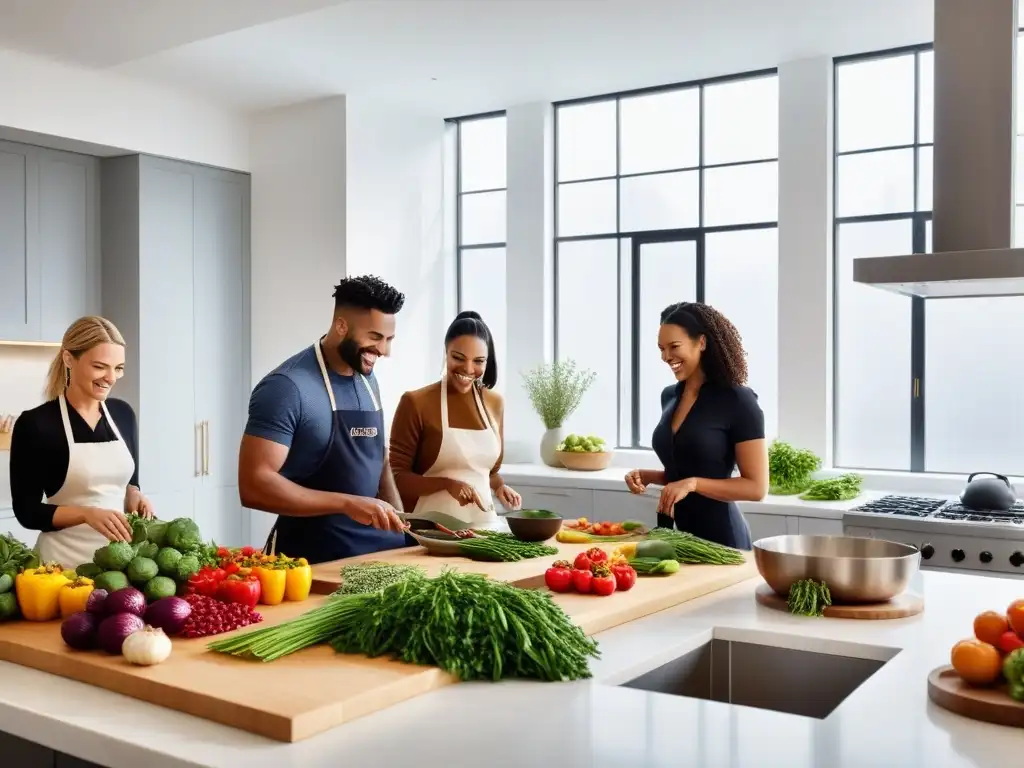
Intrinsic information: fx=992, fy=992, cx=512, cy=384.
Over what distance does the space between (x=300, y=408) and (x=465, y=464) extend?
0.93m

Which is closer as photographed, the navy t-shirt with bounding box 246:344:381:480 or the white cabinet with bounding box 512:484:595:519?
the navy t-shirt with bounding box 246:344:381:480

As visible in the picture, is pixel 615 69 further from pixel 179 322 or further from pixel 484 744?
pixel 484 744

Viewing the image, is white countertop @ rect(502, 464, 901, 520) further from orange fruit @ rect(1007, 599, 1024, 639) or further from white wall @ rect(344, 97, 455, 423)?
orange fruit @ rect(1007, 599, 1024, 639)

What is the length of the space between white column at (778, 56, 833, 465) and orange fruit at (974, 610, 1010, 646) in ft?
12.9

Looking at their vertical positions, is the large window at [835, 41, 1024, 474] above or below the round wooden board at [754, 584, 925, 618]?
above

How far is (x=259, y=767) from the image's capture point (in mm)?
1416

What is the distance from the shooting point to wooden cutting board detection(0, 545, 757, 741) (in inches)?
61.8

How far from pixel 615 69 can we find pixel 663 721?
487 centimetres

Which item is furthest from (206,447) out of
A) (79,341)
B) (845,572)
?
(845,572)

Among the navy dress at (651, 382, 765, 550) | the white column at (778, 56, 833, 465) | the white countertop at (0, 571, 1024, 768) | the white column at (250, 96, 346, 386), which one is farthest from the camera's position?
the white column at (250, 96, 346, 386)

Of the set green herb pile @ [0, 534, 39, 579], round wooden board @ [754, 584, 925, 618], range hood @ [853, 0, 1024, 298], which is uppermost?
range hood @ [853, 0, 1024, 298]

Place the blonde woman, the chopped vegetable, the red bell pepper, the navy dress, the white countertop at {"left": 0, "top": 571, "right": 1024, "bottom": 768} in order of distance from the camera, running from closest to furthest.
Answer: the white countertop at {"left": 0, "top": 571, "right": 1024, "bottom": 768} < the red bell pepper < the chopped vegetable < the blonde woman < the navy dress

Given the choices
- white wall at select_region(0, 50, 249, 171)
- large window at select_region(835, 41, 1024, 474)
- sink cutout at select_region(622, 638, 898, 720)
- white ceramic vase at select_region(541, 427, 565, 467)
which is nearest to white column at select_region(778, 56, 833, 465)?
large window at select_region(835, 41, 1024, 474)

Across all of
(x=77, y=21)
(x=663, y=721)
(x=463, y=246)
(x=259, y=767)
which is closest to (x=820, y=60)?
(x=463, y=246)
